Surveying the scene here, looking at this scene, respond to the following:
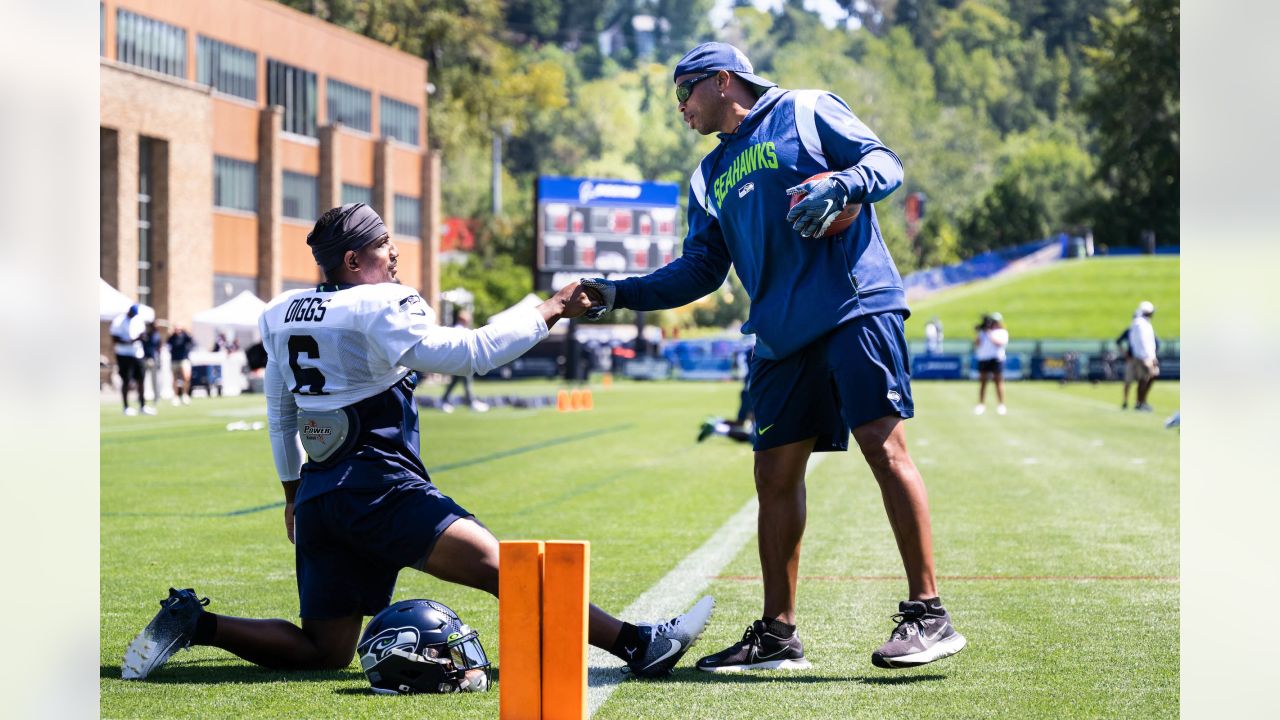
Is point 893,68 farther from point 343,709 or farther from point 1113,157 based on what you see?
point 343,709

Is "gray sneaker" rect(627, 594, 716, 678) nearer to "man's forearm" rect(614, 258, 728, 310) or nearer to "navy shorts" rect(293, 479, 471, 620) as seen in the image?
"navy shorts" rect(293, 479, 471, 620)

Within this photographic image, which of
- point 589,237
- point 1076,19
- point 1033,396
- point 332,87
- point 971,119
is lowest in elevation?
point 1033,396

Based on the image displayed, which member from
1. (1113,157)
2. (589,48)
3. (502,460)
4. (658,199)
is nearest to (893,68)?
(589,48)

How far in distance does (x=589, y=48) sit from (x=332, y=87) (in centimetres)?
10641

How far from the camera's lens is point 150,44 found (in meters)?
49.1

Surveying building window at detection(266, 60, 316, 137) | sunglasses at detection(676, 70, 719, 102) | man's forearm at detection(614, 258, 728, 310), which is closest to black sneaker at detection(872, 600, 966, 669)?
man's forearm at detection(614, 258, 728, 310)

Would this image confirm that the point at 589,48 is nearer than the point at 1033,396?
No

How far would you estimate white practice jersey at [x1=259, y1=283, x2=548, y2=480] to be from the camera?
4816 millimetres

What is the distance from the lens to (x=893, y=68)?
166m

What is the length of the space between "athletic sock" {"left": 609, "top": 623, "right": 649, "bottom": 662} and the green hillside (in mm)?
70163

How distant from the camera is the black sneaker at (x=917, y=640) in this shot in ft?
16.1

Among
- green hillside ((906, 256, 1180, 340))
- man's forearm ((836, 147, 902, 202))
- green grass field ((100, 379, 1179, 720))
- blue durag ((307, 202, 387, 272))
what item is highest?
green hillside ((906, 256, 1180, 340))

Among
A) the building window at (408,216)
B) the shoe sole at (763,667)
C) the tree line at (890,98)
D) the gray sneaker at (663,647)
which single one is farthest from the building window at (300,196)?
the gray sneaker at (663,647)

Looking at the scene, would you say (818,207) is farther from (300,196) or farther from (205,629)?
(300,196)
